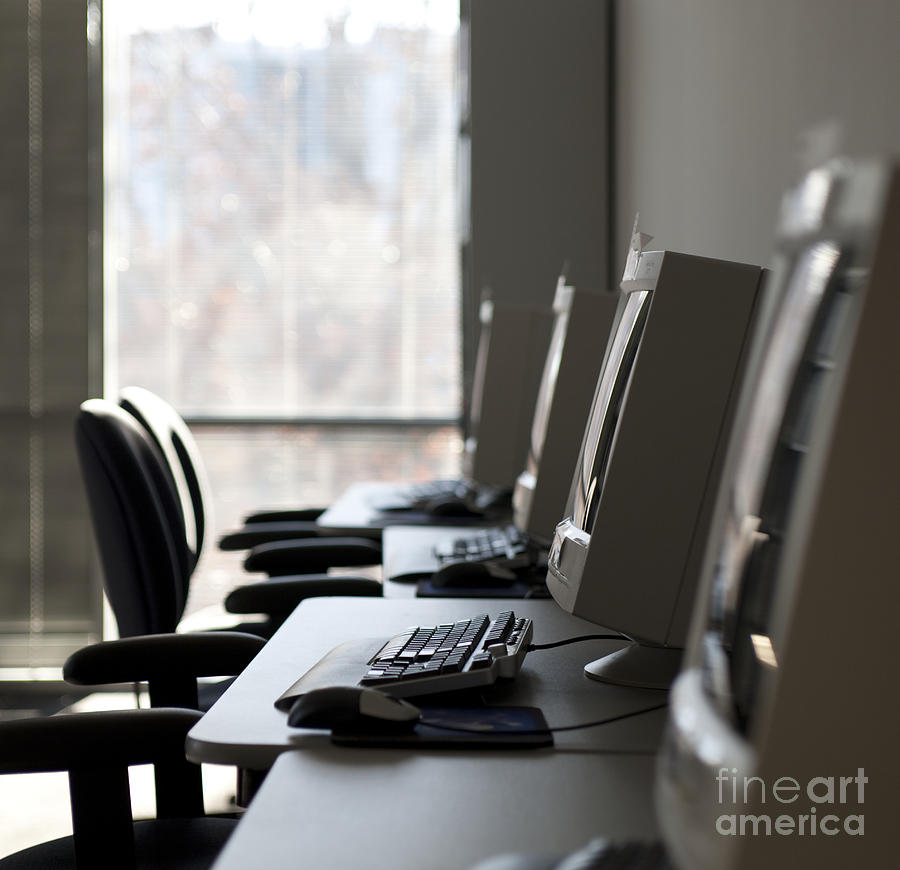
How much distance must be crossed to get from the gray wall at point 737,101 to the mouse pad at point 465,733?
59 centimetres

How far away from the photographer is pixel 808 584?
551mm

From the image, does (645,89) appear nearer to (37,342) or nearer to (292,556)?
(292,556)

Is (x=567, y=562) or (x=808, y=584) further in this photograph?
(x=567, y=562)

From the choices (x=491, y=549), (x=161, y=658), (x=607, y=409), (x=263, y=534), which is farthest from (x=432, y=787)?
(x=263, y=534)

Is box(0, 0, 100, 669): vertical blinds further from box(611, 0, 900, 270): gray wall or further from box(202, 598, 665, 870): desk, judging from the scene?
box(202, 598, 665, 870): desk

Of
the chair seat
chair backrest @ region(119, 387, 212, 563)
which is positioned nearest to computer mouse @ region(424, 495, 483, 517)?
chair backrest @ region(119, 387, 212, 563)

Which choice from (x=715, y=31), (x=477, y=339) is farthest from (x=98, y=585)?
(x=715, y=31)

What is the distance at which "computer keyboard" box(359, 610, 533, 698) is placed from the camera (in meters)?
1.08

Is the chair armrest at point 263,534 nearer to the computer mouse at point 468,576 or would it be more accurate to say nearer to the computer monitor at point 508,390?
the computer monitor at point 508,390

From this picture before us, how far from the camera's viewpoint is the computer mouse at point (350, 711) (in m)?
0.97

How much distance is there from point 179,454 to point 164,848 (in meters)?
1.41

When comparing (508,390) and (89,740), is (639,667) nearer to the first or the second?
(89,740)

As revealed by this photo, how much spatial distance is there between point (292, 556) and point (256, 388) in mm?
1692

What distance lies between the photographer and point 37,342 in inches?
152
